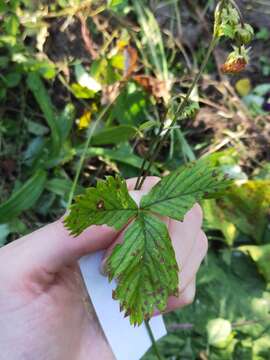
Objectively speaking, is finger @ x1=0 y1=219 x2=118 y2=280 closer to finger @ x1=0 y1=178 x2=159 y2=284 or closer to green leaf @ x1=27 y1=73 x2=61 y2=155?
finger @ x1=0 y1=178 x2=159 y2=284

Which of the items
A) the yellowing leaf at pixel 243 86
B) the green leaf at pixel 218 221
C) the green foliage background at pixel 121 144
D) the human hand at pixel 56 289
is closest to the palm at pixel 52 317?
the human hand at pixel 56 289

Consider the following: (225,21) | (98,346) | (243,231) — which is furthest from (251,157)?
(225,21)

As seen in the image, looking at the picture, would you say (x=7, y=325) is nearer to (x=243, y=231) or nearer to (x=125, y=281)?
(x=125, y=281)

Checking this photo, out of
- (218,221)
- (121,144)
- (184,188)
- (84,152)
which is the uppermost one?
(184,188)

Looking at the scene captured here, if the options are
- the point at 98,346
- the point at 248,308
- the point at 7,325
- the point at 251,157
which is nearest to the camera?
the point at 7,325

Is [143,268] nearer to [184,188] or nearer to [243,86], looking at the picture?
[184,188]

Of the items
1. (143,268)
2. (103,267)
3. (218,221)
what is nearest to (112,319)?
(103,267)

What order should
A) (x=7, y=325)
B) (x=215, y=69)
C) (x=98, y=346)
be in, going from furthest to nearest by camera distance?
(x=215, y=69) → (x=98, y=346) → (x=7, y=325)
